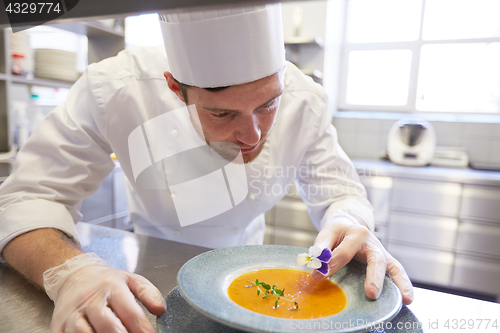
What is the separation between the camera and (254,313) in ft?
1.69

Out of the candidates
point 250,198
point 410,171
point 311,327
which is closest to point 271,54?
point 250,198

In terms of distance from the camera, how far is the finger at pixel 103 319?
56 cm

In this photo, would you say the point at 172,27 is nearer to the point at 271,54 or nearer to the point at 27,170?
the point at 271,54

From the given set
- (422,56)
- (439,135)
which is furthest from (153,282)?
(422,56)

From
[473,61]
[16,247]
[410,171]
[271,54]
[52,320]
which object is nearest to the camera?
[52,320]

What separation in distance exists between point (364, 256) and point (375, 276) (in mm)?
165

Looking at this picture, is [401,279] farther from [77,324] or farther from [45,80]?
[45,80]

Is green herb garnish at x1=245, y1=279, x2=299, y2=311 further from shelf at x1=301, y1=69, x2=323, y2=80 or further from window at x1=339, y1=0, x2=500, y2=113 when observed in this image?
window at x1=339, y1=0, x2=500, y2=113

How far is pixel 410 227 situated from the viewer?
2859mm

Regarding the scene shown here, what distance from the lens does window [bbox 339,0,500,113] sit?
3441 millimetres

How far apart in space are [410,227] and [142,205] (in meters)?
2.35

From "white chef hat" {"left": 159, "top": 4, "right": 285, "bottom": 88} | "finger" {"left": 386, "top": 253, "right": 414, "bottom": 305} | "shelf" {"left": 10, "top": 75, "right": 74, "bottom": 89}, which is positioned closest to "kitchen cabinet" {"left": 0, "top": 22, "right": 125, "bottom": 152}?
"shelf" {"left": 10, "top": 75, "right": 74, "bottom": 89}

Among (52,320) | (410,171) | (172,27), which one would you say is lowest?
(410,171)

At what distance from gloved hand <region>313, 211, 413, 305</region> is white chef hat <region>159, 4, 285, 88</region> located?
0.46 meters
